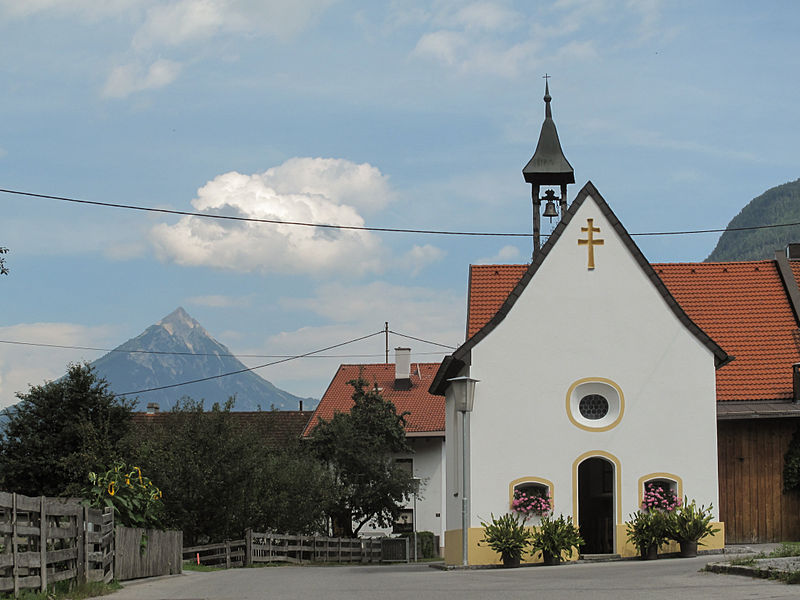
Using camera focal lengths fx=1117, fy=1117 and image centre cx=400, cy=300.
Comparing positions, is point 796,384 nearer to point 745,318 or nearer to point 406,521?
point 745,318

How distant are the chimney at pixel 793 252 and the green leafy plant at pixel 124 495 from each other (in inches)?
853

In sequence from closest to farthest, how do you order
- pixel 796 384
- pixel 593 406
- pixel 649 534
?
pixel 649 534 < pixel 593 406 < pixel 796 384

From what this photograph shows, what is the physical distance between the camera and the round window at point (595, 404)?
26.6 metres

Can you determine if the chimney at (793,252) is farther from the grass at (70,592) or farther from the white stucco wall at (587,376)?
the grass at (70,592)

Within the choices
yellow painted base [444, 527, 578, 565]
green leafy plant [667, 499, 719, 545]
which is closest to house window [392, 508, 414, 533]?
yellow painted base [444, 527, 578, 565]

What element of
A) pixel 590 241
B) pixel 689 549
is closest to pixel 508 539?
pixel 689 549

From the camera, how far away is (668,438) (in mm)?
26578

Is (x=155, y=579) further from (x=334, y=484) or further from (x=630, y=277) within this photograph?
(x=334, y=484)

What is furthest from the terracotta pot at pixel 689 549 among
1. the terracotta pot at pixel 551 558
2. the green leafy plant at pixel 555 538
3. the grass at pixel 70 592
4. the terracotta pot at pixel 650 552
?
the grass at pixel 70 592

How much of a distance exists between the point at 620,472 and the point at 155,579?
1120 centimetres

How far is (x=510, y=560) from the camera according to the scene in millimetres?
24797

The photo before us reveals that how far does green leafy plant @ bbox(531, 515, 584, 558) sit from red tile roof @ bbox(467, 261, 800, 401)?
6636mm

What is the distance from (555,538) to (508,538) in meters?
1.03

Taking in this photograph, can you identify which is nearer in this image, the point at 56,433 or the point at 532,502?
the point at 532,502
